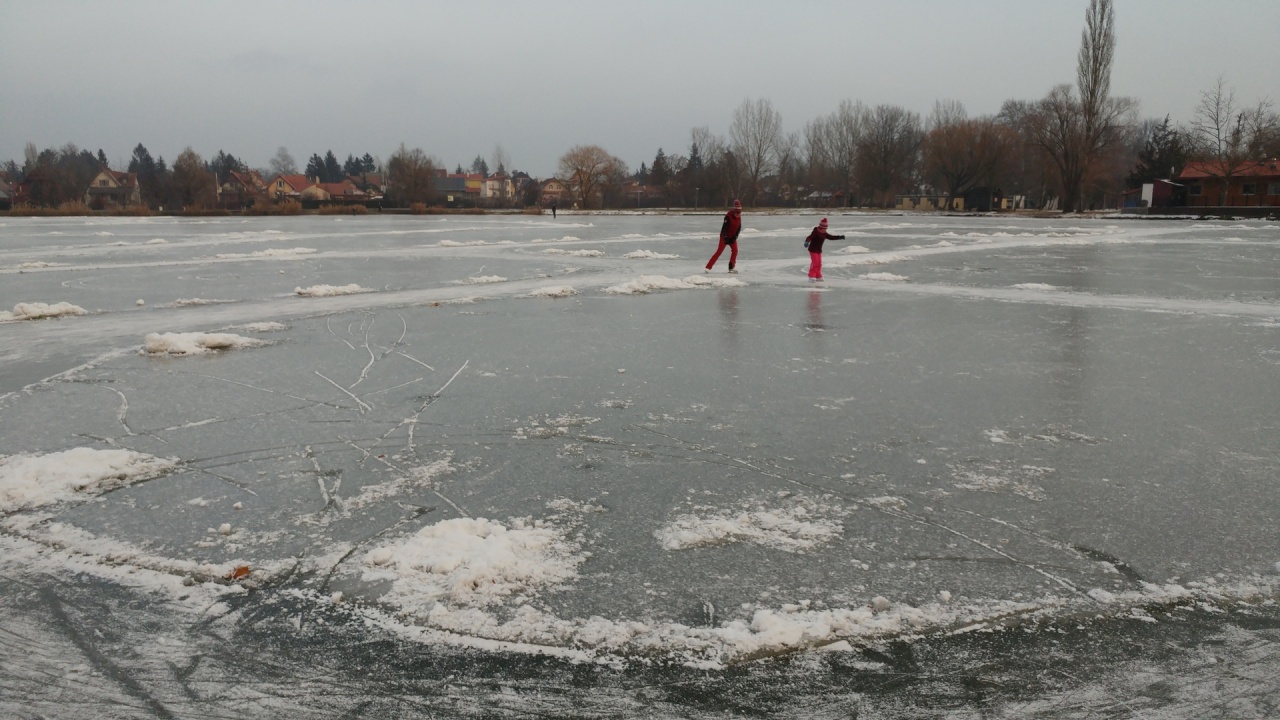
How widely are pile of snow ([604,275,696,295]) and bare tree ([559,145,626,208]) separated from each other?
74.6 m

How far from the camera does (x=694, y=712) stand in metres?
2.49

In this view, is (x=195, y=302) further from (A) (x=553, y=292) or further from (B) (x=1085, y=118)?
(B) (x=1085, y=118)

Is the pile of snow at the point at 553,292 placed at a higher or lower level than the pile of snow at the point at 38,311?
higher

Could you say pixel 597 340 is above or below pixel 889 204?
below

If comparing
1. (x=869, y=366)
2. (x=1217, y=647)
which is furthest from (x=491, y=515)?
(x=869, y=366)

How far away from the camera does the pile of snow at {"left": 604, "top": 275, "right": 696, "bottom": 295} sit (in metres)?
13.1

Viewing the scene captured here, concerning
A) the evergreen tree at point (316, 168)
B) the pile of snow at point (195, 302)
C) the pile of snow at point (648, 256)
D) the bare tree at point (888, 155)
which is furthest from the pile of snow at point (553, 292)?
Answer: the evergreen tree at point (316, 168)

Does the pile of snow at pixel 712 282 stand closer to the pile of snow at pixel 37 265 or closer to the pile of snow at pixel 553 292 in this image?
the pile of snow at pixel 553 292

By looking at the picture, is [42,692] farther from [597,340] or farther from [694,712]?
[597,340]

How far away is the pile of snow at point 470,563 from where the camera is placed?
3.17m

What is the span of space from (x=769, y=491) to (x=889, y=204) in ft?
301

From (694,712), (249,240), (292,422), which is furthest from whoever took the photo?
(249,240)

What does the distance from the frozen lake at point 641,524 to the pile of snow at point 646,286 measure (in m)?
4.14

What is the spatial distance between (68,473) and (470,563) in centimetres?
265
